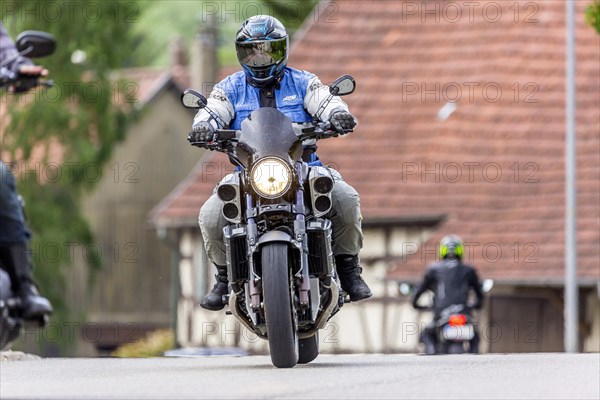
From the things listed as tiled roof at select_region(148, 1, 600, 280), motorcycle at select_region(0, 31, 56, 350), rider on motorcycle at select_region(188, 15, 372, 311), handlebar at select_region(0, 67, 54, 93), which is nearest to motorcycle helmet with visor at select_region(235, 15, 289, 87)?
rider on motorcycle at select_region(188, 15, 372, 311)

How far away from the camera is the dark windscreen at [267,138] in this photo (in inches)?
462

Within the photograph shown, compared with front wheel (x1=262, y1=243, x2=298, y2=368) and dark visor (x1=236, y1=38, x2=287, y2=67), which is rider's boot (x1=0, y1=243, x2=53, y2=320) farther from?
front wheel (x1=262, y1=243, x2=298, y2=368)

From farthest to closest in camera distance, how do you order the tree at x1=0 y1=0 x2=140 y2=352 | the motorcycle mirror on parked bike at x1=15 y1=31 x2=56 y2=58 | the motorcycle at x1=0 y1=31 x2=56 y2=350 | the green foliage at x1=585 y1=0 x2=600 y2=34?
the tree at x1=0 y1=0 x2=140 y2=352 → the green foliage at x1=585 y1=0 x2=600 y2=34 → the motorcycle at x1=0 y1=31 x2=56 y2=350 → the motorcycle mirror on parked bike at x1=15 y1=31 x2=56 y2=58

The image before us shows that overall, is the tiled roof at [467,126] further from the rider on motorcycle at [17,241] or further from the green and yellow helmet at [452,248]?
the rider on motorcycle at [17,241]

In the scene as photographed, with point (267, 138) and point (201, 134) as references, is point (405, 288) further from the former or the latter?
point (267, 138)

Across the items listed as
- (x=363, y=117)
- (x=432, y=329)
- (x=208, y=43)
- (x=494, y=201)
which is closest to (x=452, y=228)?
(x=494, y=201)

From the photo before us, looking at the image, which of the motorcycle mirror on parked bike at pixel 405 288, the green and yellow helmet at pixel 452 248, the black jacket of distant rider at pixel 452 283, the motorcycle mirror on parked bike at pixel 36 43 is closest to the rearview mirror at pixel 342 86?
the motorcycle mirror on parked bike at pixel 36 43

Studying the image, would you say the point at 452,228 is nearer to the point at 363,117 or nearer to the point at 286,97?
the point at 363,117

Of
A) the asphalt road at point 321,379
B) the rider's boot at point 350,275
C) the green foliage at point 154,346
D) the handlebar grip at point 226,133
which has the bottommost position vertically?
the asphalt road at point 321,379

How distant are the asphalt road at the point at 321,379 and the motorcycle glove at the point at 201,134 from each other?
4.31 ft

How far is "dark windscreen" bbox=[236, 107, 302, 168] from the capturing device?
38.5ft

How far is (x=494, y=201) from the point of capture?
38188mm

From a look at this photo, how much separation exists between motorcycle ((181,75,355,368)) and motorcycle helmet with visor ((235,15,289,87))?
0.37 metres

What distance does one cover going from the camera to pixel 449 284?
2339 cm
